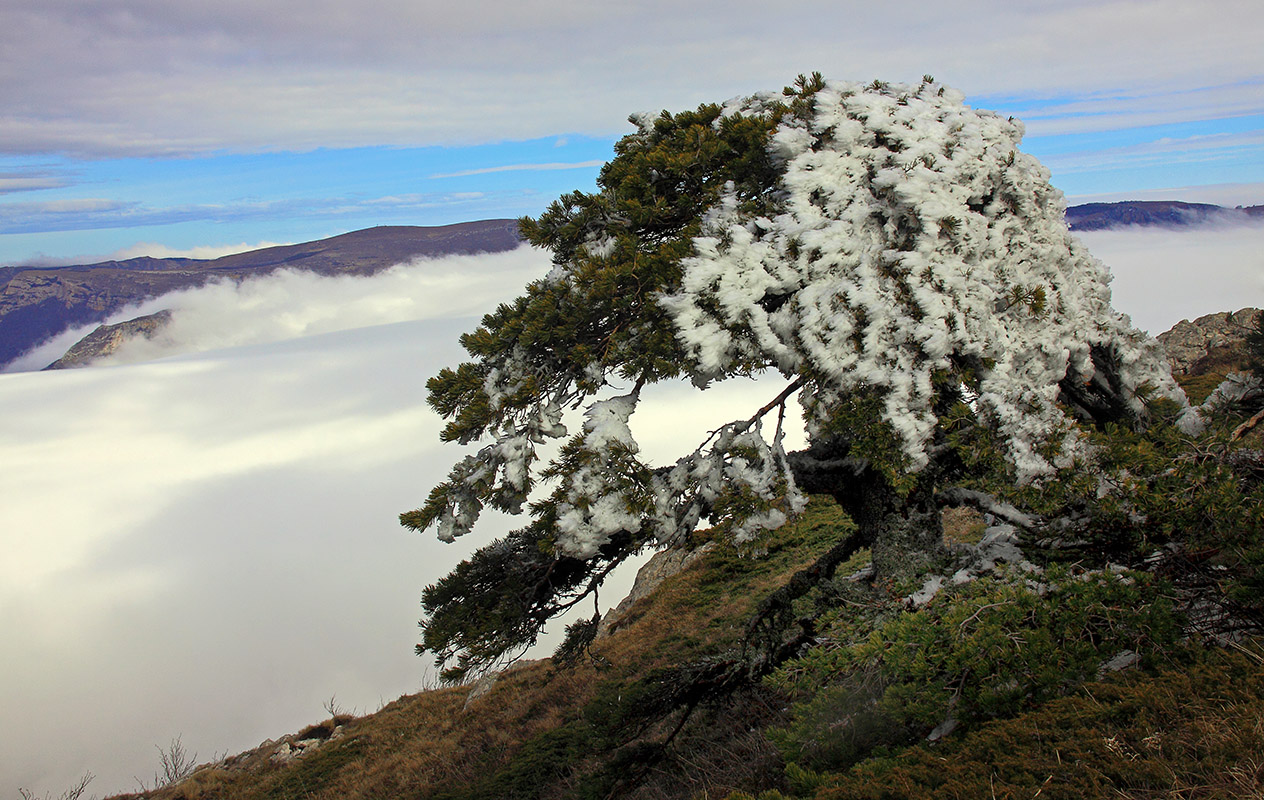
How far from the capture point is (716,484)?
274 inches

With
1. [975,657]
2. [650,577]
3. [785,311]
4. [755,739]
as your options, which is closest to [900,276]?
[785,311]

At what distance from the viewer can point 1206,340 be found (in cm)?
4850

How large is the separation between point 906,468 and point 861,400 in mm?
740

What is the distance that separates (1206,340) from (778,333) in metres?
57.0

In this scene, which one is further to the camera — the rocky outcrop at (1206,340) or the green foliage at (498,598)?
the rocky outcrop at (1206,340)

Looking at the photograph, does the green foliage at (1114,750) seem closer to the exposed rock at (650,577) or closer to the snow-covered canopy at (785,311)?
the snow-covered canopy at (785,311)

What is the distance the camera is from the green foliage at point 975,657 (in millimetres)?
5098

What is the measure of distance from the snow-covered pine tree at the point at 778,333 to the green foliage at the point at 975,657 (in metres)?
1.14

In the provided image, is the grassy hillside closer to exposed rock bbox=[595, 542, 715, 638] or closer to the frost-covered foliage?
the frost-covered foliage

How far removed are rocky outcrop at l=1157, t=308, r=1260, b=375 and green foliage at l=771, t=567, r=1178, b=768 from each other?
50001 millimetres

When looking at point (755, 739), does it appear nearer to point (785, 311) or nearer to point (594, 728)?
point (594, 728)

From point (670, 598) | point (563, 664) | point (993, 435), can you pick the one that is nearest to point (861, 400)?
point (993, 435)

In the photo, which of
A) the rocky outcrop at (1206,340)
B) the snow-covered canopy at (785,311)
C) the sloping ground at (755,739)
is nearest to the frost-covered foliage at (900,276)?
the snow-covered canopy at (785,311)

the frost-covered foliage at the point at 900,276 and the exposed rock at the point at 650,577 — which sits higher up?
the frost-covered foliage at the point at 900,276
